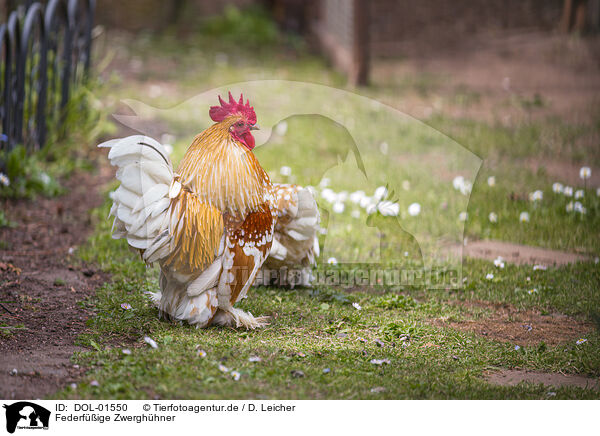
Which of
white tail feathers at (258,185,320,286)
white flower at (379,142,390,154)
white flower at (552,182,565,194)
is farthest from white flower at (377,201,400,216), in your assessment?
white flower at (379,142,390,154)

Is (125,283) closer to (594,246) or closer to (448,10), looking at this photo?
(594,246)

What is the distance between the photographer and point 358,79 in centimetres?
1074

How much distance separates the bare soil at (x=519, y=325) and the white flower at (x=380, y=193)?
1.04 meters

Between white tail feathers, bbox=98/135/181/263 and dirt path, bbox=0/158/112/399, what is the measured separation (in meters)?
0.70

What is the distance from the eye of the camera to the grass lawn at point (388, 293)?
3451 mm

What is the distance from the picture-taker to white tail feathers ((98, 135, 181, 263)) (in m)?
3.48

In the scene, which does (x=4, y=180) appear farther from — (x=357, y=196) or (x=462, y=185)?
(x=462, y=185)

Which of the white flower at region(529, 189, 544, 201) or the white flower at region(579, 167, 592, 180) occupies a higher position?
the white flower at region(579, 167, 592, 180)

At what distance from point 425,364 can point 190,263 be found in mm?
1391

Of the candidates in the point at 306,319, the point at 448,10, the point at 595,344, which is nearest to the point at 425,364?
the point at 306,319

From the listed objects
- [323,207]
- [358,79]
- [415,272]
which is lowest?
[415,272]
